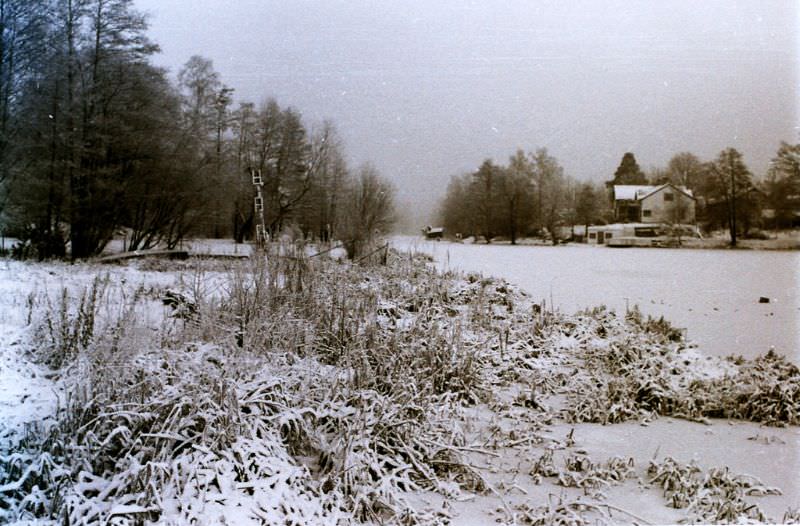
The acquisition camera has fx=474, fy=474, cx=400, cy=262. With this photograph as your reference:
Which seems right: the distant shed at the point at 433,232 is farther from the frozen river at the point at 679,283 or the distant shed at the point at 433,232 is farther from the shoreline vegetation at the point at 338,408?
the shoreline vegetation at the point at 338,408

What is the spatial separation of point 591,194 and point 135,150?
4.93 meters

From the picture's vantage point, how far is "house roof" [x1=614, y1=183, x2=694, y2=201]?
13.5ft

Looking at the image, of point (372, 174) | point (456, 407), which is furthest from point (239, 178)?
point (456, 407)

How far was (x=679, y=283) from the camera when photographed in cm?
452

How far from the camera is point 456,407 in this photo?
11.3 feet

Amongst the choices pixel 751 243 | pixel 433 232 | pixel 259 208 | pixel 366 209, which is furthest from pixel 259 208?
pixel 751 243

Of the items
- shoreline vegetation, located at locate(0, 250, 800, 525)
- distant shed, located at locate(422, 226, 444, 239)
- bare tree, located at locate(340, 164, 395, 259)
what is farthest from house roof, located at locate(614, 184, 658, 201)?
bare tree, located at locate(340, 164, 395, 259)

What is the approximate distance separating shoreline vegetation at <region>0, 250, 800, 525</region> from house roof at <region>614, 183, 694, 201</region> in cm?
138

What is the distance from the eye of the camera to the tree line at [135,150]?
12.9 feet

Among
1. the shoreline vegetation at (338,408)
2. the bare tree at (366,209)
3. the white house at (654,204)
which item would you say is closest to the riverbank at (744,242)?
the white house at (654,204)

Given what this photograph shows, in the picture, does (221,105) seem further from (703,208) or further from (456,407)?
(703,208)

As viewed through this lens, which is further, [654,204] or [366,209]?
[366,209]

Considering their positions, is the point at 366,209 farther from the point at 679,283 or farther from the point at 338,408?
the point at 679,283

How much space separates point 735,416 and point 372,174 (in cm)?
369
